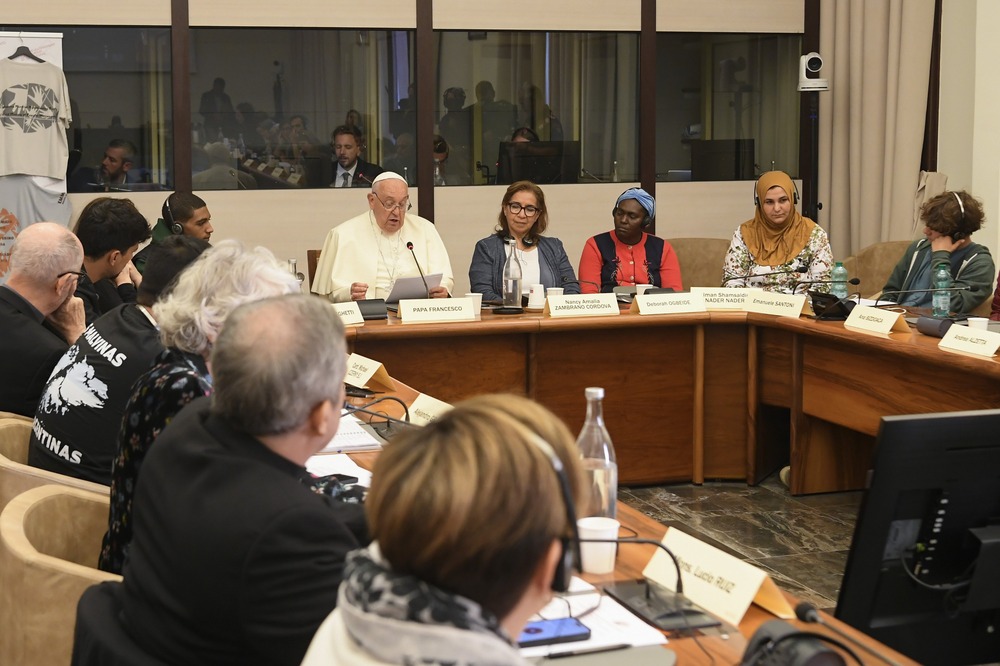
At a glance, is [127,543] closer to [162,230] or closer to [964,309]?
[162,230]

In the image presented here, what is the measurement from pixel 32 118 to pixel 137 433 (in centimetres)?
480

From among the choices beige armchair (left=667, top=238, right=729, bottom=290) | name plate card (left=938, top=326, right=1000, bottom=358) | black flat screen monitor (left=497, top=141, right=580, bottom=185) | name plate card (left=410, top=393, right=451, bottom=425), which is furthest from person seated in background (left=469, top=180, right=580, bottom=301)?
name plate card (left=410, top=393, right=451, bottom=425)

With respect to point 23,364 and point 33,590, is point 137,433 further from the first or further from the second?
point 23,364

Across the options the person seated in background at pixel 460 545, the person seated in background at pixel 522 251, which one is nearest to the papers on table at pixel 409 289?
the person seated in background at pixel 522 251

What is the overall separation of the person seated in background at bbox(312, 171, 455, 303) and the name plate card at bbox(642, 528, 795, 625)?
137 inches

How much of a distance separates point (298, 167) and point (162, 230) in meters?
1.98

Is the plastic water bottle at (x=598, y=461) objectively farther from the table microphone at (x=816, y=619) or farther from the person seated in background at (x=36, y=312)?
the person seated in background at (x=36, y=312)

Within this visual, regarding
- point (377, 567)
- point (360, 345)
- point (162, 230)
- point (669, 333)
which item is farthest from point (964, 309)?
point (377, 567)

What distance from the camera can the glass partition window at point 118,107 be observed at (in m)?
6.53

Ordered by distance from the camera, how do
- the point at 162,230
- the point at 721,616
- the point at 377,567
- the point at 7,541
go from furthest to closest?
the point at 162,230 → the point at 7,541 → the point at 721,616 → the point at 377,567

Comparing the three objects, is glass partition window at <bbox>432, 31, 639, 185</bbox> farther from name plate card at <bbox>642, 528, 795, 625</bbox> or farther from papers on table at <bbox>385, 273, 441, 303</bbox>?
name plate card at <bbox>642, 528, 795, 625</bbox>

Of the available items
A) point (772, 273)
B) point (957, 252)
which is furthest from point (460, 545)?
point (772, 273)

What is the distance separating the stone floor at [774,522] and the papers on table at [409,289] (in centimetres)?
117

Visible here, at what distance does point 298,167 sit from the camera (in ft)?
22.6
